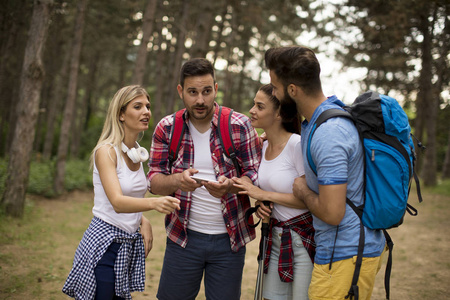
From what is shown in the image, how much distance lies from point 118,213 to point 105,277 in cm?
51

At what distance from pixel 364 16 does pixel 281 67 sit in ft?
51.2

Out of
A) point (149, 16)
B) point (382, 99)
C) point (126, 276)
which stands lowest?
point (126, 276)

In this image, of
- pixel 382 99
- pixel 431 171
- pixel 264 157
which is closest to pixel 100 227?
pixel 264 157

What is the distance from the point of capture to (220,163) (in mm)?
3404

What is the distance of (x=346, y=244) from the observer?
2531 millimetres

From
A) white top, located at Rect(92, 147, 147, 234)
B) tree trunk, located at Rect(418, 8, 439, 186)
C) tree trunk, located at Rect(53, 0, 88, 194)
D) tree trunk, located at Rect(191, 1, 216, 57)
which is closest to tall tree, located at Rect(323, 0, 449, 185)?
tree trunk, located at Rect(418, 8, 439, 186)

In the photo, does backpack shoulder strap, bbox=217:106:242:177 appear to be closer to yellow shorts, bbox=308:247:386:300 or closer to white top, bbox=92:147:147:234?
white top, bbox=92:147:147:234

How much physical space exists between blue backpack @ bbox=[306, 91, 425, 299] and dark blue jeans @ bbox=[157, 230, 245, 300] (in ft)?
3.97

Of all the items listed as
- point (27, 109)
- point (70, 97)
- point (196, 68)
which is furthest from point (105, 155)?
point (70, 97)

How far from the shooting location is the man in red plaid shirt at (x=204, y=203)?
3406mm

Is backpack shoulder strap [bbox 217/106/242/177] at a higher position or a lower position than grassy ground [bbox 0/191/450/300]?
higher

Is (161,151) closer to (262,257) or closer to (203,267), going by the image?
(203,267)

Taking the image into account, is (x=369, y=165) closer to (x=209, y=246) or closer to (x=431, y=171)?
(x=209, y=246)

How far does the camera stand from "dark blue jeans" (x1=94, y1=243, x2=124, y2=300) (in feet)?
10.0
